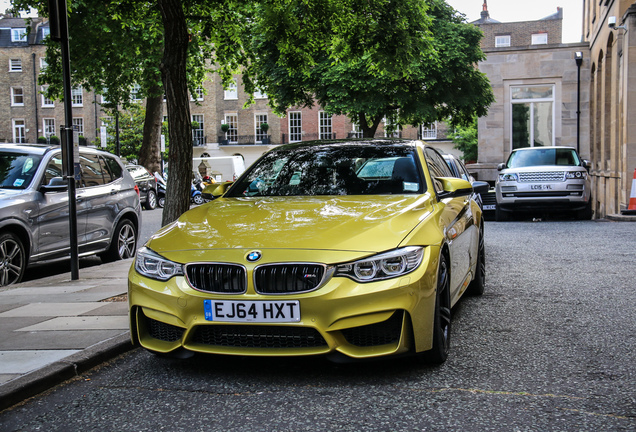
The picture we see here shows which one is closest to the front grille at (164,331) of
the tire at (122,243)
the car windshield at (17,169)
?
the car windshield at (17,169)

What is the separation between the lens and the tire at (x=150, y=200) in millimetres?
26484

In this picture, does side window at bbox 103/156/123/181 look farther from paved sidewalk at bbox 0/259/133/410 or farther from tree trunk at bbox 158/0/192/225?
tree trunk at bbox 158/0/192/225

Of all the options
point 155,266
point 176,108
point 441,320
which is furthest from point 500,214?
point 155,266

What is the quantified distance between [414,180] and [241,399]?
7.31ft

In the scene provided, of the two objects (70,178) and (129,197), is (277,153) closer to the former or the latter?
(70,178)

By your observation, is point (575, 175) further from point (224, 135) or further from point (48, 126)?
point (48, 126)

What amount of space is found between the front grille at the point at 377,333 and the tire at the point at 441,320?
0.32 meters

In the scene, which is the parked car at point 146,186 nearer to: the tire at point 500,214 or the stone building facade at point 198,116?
the tire at point 500,214

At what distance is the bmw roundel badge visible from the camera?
3950mm

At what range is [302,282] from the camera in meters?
3.88

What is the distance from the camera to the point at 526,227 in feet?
50.6

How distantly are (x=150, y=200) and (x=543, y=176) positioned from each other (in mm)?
15292

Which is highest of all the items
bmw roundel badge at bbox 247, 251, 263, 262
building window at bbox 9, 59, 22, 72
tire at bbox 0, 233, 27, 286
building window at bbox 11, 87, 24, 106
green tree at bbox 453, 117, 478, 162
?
building window at bbox 9, 59, 22, 72

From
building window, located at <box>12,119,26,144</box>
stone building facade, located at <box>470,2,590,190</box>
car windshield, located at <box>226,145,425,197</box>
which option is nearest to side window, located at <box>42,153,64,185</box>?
car windshield, located at <box>226,145,425,197</box>
